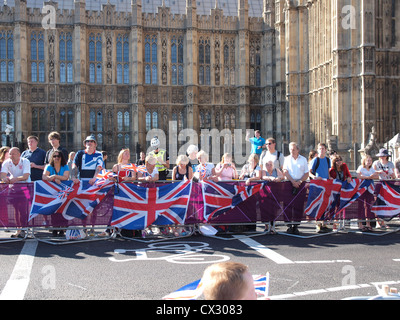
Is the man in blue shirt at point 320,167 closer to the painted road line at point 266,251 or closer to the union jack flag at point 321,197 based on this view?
the union jack flag at point 321,197

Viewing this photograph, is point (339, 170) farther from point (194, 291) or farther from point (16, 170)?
point (194, 291)

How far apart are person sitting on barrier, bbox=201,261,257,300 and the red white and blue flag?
7403mm

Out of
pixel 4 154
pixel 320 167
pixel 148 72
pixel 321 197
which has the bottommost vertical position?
pixel 321 197

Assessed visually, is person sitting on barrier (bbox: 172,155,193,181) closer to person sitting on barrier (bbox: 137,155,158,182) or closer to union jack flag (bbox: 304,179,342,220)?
person sitting on barrier (bbox: 137,155,158,182)

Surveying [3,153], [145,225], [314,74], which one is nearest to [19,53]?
[314,74]

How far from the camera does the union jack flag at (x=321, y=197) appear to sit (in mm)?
9969

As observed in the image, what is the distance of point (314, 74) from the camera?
29.1m

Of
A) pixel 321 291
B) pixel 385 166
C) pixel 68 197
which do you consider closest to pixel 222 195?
pixel 68 197

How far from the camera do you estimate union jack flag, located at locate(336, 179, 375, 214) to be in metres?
10.1

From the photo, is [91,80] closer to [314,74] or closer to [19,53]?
[19,53]

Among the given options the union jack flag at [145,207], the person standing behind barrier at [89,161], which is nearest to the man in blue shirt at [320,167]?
the union jack flag at [145,207]

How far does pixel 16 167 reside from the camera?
9562mm

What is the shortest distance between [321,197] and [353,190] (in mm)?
710
